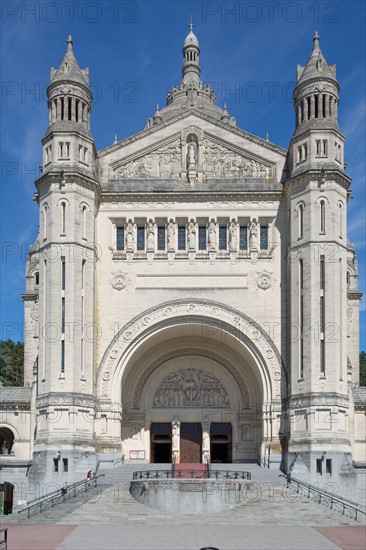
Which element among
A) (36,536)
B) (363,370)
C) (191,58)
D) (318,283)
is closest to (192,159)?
(318,283)

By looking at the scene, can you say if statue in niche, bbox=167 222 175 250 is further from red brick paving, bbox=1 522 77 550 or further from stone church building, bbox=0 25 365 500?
red brick paving, bbox=1 522 77 550

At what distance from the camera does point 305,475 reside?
41094 mm

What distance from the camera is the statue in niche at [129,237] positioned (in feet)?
154

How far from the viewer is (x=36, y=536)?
29000 millimetres

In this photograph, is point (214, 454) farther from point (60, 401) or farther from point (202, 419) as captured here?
point (60, 401)

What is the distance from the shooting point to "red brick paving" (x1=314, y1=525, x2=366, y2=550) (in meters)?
27.4

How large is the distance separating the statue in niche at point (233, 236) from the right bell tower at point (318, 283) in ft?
9.67

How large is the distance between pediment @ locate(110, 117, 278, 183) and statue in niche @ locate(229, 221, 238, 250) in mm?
2842

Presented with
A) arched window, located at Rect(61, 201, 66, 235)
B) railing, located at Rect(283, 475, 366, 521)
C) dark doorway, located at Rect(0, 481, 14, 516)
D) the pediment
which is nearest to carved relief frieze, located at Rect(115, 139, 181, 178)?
the pediment

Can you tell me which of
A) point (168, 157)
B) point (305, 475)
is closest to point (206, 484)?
point (305, 475)

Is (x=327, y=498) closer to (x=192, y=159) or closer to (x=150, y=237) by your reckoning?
(x=150, y=237)

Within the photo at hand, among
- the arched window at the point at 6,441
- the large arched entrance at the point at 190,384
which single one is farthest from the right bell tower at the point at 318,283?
the arched window at the point at 6,441

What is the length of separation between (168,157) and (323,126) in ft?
29.3

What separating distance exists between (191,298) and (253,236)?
4.87 metres
